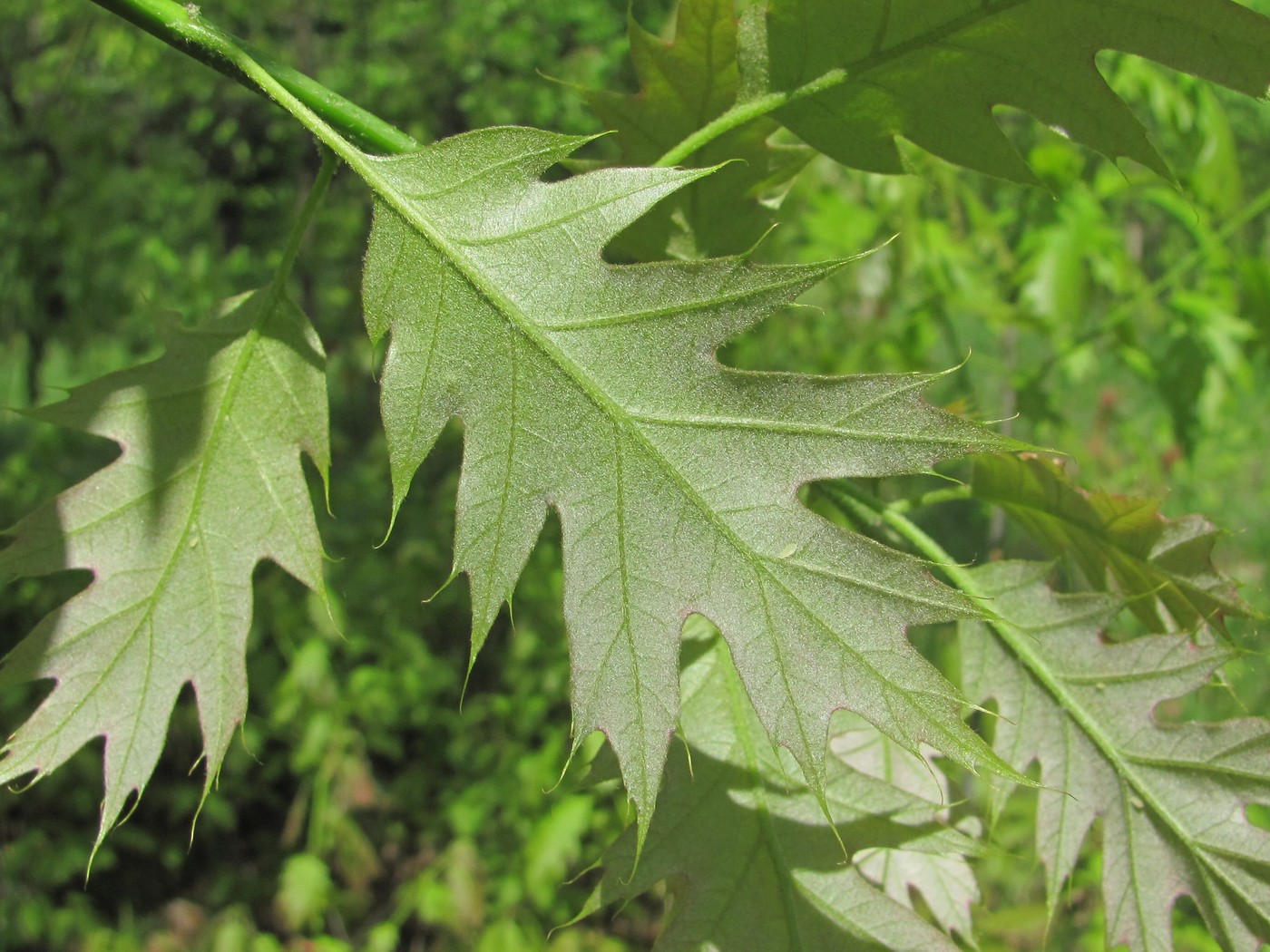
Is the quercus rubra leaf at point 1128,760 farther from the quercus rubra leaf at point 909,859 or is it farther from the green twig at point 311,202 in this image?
the green twig at point 311,202

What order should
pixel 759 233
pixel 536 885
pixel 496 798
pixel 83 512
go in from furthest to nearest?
pixel 496 798 < pixel 536 885 < pixel 759 233 < pixel 83 512

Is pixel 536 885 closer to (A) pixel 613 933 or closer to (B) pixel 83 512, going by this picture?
(A) pixel 613 933

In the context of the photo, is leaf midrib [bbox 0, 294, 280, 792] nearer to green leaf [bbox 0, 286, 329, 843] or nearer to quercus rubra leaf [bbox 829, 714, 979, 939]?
green leaf [bbox 0, 286, 329, 843]

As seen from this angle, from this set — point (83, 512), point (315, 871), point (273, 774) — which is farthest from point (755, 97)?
point (273, 774)

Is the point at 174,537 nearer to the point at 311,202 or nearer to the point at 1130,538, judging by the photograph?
the point at 311,202

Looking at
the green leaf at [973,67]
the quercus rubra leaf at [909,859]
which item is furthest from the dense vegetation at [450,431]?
the green leaf at [973,67]

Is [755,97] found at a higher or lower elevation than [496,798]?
higher
